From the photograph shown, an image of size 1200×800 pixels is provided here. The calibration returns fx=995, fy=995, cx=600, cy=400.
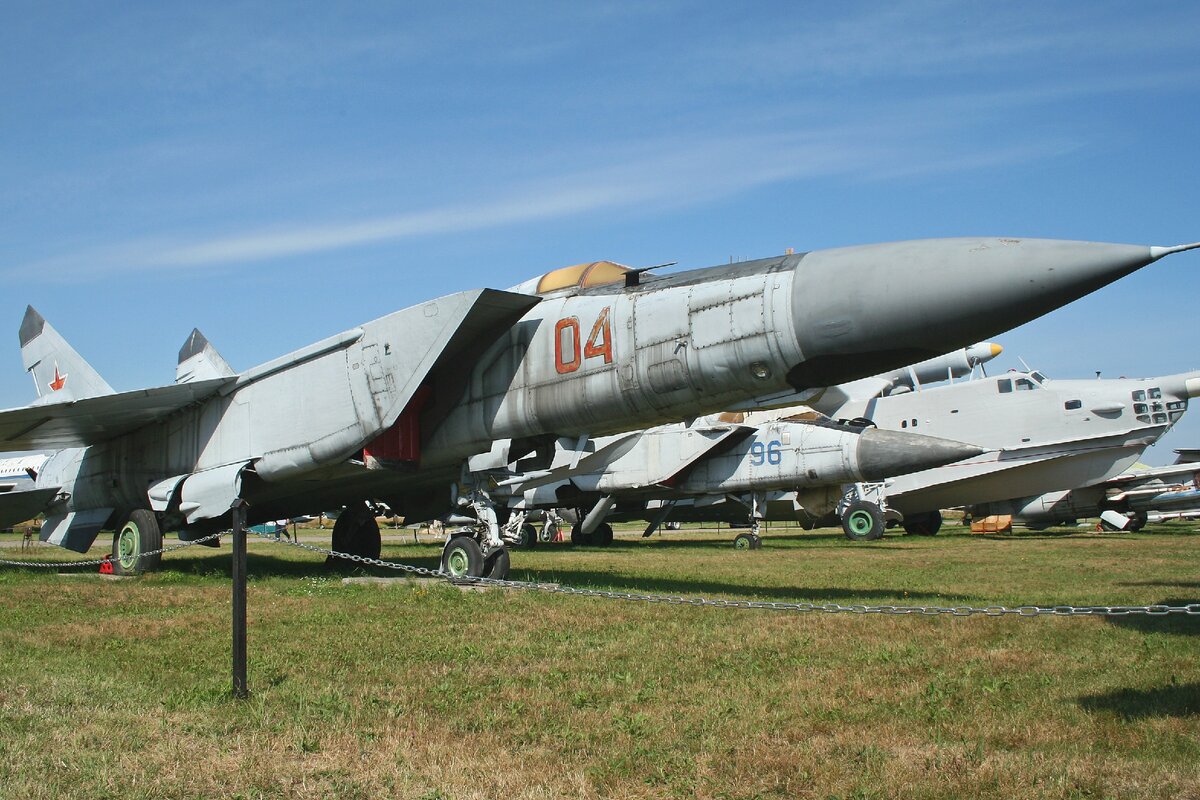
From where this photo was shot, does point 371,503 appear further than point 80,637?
Yes

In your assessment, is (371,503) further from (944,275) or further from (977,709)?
(977,709)

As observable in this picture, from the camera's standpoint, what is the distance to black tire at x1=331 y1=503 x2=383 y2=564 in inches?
555

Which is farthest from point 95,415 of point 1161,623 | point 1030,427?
point 1030,427

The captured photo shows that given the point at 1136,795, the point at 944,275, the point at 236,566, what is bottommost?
the point at 1136,795

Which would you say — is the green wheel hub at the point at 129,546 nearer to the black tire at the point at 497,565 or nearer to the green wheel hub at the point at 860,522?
the black tire at the point at 497,565

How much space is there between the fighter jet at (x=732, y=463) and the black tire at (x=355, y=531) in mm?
3469

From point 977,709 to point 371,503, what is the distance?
10910 millimetres

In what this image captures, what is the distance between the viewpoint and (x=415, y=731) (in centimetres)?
441

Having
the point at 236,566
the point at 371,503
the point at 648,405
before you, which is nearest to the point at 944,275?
the point at 648,405

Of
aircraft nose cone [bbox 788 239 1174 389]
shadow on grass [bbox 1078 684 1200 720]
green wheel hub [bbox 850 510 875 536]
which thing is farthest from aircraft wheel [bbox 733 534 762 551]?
shadow on grass [bbox 1078 684 1200 720]

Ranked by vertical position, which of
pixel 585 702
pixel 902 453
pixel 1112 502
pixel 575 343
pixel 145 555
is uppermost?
pixel 575 343

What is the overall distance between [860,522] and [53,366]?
58.3 feet

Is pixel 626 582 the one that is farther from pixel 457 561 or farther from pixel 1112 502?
pixel 1112 502

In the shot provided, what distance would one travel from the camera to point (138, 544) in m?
12.2
